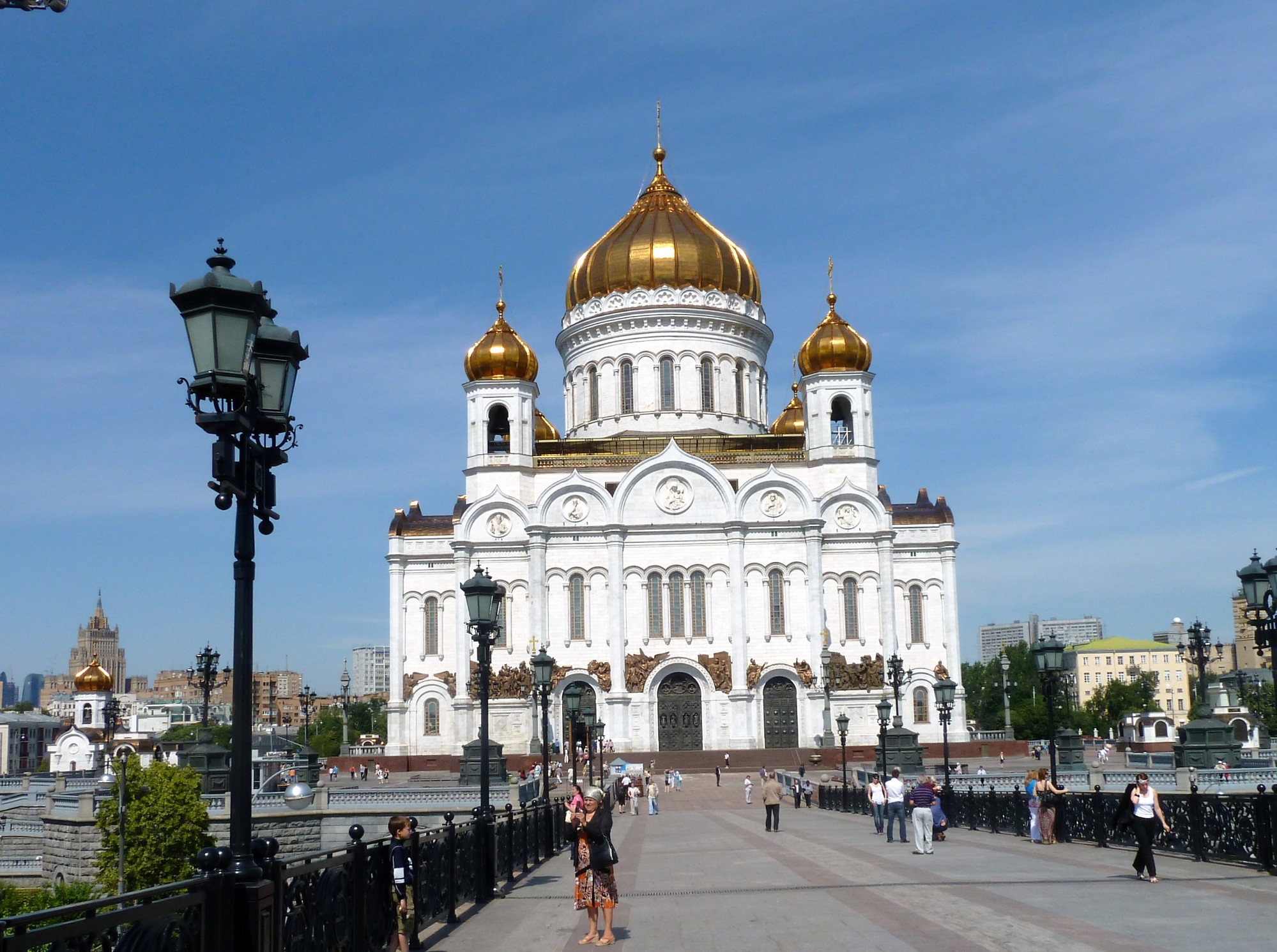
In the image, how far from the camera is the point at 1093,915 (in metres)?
11.1

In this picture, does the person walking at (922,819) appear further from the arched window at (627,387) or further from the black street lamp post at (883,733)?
the arched window at (627,387)

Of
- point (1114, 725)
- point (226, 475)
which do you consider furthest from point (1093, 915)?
point (1114, 725)

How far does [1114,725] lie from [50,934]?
9482 centimetres

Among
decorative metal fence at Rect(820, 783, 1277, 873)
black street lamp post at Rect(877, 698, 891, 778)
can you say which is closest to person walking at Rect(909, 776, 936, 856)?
decorative metal fence at Rect(820, 783, 1277, 873)

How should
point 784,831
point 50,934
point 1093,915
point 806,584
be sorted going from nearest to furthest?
1. point 50,934
2. point 1093,915
3. point 784,831
4. point 806,584

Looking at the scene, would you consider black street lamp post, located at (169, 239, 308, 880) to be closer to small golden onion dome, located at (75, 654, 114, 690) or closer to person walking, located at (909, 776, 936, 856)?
person walking, located at (909, 776, 936, 856)

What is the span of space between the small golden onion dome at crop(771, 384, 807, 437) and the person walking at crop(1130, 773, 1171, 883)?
45.6 meters

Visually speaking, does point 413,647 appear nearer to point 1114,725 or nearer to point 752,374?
point 752,374

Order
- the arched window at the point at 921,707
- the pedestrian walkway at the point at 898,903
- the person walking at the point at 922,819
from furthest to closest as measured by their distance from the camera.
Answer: the arched window at the point at 921,707 < the person walking at the point at 922,819 < the pedestrian walkway at the point at 898,903

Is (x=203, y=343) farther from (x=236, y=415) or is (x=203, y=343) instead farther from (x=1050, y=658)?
(x=1050, y=658)

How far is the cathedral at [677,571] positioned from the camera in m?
52.7

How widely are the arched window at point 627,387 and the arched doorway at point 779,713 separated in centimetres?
Result: 1464

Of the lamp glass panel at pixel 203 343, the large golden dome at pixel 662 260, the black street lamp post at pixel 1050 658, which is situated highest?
the large golden dome at pixel 662 260

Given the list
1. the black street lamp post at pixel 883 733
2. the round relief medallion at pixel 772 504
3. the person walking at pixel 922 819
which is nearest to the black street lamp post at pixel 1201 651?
the black street lamp post at pixel 883 733
